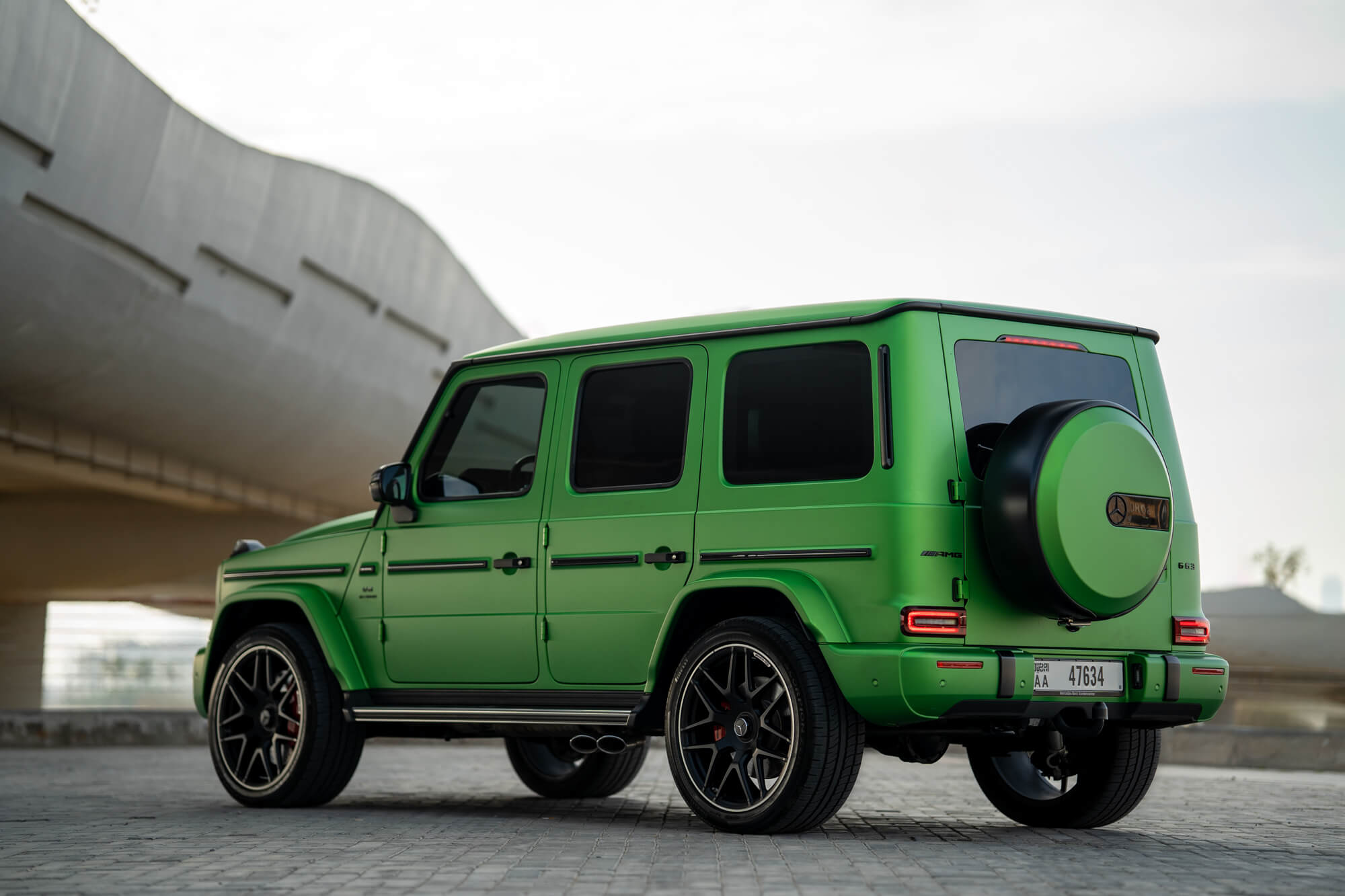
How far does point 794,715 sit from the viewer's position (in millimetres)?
6637

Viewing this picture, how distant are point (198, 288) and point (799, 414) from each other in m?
20.5

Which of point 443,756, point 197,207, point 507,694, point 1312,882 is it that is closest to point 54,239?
point 197,207

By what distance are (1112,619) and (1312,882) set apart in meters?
1.69

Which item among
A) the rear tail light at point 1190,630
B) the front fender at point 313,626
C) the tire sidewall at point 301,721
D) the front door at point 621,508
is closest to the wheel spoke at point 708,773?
the front door at point 621,508

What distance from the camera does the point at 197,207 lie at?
25094 millimetres

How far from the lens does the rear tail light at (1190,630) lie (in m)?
7.28

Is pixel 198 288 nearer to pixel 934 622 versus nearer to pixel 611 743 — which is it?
pixel 611 743

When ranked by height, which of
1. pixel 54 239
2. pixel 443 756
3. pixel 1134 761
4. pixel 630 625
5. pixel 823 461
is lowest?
pixel 443 756

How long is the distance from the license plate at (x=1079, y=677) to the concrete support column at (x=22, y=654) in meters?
17.0

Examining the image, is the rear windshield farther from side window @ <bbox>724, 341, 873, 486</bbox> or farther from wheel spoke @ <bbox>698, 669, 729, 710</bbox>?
wheel spoke @ <bbox>698, 669, 729, 710</bbox>

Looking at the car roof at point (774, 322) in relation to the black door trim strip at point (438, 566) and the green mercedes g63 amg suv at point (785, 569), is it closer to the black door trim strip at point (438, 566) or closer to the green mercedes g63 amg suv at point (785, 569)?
the green mercedes g63 amg suv at point (785, 569)

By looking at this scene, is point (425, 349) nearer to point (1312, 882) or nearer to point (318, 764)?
point (318, 764)

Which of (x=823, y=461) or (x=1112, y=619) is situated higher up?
(x=823, y=461)

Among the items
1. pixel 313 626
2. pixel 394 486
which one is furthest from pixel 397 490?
pixel 313 626
